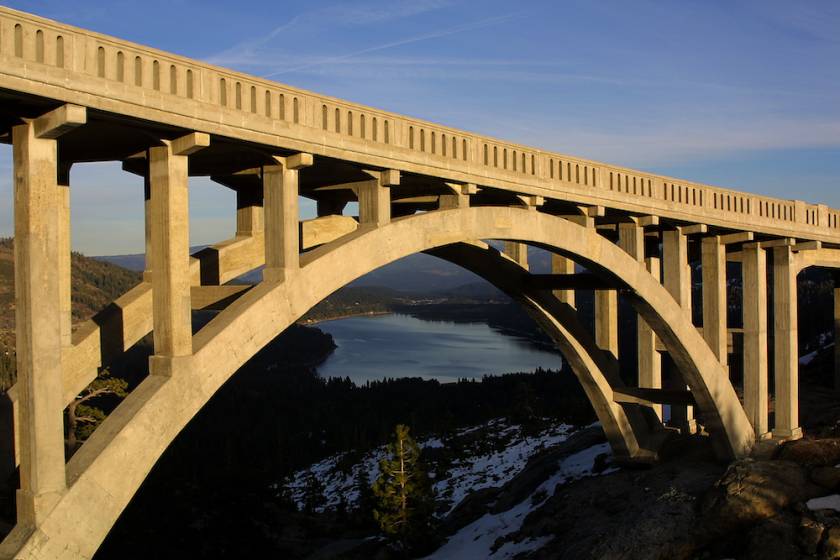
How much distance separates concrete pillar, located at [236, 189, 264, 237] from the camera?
16.8 metres

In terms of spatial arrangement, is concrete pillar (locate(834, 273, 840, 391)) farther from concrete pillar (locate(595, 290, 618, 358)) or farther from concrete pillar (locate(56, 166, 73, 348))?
concrete pillar (locate(56, 166, 73, 348))

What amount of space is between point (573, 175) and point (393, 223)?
684 cm

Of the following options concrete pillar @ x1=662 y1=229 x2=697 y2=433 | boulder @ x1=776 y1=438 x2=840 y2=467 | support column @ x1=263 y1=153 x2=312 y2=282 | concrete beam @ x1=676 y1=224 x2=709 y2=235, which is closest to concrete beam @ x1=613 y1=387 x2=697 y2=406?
concrete pillar @ x1=662 y1=229 x2=697 y2=433

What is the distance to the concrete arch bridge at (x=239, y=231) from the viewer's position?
9.84 m

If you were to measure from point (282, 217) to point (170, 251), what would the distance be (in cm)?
221

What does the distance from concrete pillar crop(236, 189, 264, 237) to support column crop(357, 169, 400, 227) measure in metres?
2.62

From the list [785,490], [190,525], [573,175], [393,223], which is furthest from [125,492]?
[190,525]

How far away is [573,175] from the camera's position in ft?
67.4

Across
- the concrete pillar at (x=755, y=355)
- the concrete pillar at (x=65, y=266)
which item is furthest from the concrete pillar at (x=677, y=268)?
the concrete pillar at (x=65, y=266)

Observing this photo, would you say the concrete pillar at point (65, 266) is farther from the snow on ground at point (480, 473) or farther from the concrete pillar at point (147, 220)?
the snow on ground at point (480, 473)

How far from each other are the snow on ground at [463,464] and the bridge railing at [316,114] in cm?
2580

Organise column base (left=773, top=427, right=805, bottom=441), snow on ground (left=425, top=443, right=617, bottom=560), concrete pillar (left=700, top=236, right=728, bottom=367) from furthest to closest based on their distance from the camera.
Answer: column base (left=773, top=427, right=805, bottom=441)
snow on ground (left=425, top=443, right=617, bottom=560)
concrete pillar (left=700, top=236, right=728, bottom=367)

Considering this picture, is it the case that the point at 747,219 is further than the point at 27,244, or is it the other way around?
the point at 747,219

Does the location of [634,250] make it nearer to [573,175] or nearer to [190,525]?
[573,175]
